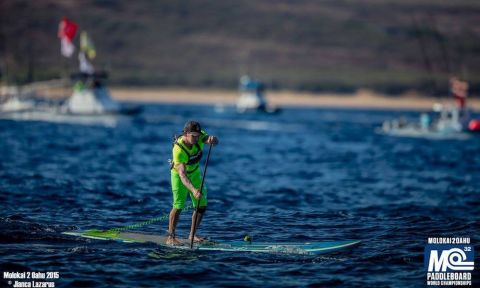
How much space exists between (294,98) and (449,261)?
597 ft

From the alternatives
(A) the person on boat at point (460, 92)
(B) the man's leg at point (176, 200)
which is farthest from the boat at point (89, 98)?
(B) the man's leg at point (176, 200)

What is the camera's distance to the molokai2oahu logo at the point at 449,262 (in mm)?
13945

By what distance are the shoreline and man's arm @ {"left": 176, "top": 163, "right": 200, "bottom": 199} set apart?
164948mm

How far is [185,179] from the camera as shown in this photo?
15.6m

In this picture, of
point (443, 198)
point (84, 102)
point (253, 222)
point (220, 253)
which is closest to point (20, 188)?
point (253, 222)

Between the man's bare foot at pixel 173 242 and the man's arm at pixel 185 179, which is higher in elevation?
the man's arm at pixel 185 179

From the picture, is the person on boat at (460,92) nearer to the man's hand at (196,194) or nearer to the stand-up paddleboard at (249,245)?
the stand-up paddleboard at (249,245)

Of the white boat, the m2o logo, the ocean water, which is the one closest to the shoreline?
the white boat

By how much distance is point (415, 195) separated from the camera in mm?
26438

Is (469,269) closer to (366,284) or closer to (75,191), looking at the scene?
(366,284)

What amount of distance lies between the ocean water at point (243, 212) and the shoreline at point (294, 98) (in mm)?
137236

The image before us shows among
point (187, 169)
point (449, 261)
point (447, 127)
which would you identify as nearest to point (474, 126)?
point (447, 127)

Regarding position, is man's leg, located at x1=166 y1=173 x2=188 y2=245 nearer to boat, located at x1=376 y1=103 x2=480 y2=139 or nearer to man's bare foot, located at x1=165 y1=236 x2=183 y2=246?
man's bare foot, located at x1=165 y1=236 x2=183 y2=246

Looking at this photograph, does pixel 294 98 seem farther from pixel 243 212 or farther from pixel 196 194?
pixel 196 194
